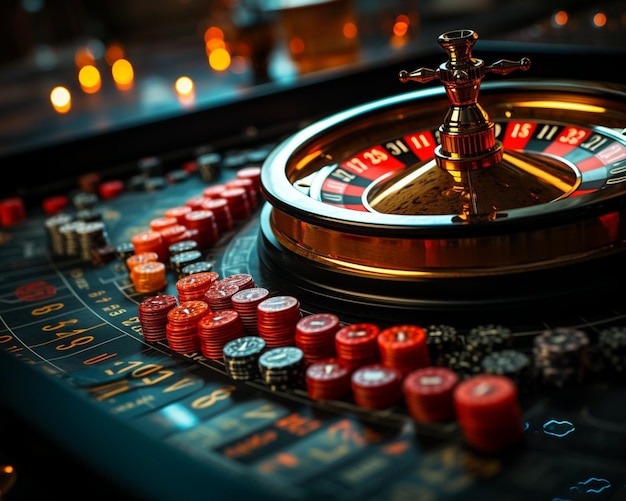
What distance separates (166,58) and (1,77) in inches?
85.0

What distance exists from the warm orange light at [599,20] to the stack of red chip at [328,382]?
3.60 metres

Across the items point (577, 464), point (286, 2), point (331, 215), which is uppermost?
point (286, 2)

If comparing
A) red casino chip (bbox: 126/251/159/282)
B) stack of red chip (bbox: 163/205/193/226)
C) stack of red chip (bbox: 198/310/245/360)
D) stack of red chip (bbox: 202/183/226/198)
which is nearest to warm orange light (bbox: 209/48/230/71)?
stack of red chip (bbox: 202/183/226/198)

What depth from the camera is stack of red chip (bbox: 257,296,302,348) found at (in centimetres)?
262

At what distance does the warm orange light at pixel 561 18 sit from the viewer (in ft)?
17.9

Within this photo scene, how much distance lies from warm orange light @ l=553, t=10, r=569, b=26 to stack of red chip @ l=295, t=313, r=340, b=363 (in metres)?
3.55

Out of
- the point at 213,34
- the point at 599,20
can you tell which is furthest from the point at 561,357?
the point at 213,34

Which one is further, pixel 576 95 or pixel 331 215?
pixel 576 95

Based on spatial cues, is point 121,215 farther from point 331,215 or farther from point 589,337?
point 589,337

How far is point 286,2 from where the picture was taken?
6305 mm

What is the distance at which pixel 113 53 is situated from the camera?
9.41 m

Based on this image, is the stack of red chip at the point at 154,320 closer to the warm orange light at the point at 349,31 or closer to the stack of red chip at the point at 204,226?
the stack of red chip at the point at 204,226

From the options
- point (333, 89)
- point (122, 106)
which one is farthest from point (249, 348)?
point (122, 106)

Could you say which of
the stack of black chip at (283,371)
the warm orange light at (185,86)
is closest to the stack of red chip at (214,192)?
the stack of black chip at (283,371)
